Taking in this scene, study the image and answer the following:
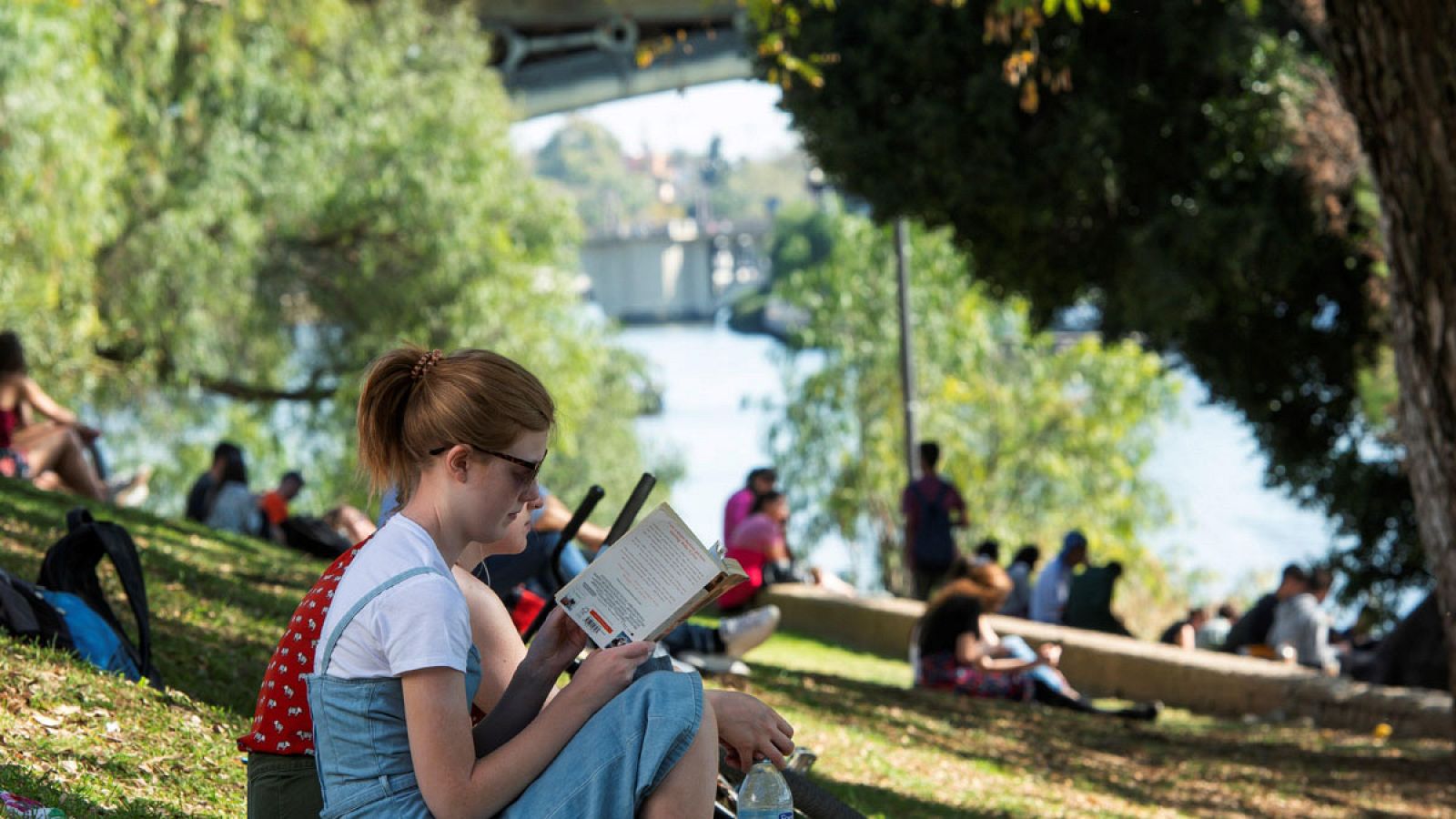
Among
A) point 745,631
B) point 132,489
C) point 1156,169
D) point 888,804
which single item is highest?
point 1156,169

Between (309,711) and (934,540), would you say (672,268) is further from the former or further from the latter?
(309,711)

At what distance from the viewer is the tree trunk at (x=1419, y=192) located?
7.45 m

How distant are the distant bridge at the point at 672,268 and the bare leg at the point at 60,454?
262 feet

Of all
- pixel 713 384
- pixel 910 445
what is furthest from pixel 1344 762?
pixel 713 384

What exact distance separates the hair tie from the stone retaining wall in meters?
7.91

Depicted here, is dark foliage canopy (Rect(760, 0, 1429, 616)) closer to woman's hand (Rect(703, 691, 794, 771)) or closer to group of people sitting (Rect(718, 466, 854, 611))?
group of people sitting (Rect(718, 466, 854, 611))

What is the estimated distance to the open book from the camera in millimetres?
3078

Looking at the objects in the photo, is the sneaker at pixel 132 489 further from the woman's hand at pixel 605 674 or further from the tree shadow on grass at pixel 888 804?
the woman's hand at pixel 605 674

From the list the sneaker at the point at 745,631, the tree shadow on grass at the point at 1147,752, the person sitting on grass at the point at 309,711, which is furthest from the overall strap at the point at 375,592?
the sneaker at the point at 745,631

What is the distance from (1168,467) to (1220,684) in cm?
5141

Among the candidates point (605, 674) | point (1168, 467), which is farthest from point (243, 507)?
point (1168, 467)

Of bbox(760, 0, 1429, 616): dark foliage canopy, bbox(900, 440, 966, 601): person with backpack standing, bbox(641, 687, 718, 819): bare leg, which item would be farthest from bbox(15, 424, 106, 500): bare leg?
bbox(641, 687, 718, 819): bare leg

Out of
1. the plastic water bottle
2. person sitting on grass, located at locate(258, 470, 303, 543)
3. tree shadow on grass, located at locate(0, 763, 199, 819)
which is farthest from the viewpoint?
person sitting on grass, located at locate(258, 470, 303, 543)

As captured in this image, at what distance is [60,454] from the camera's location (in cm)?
1052
